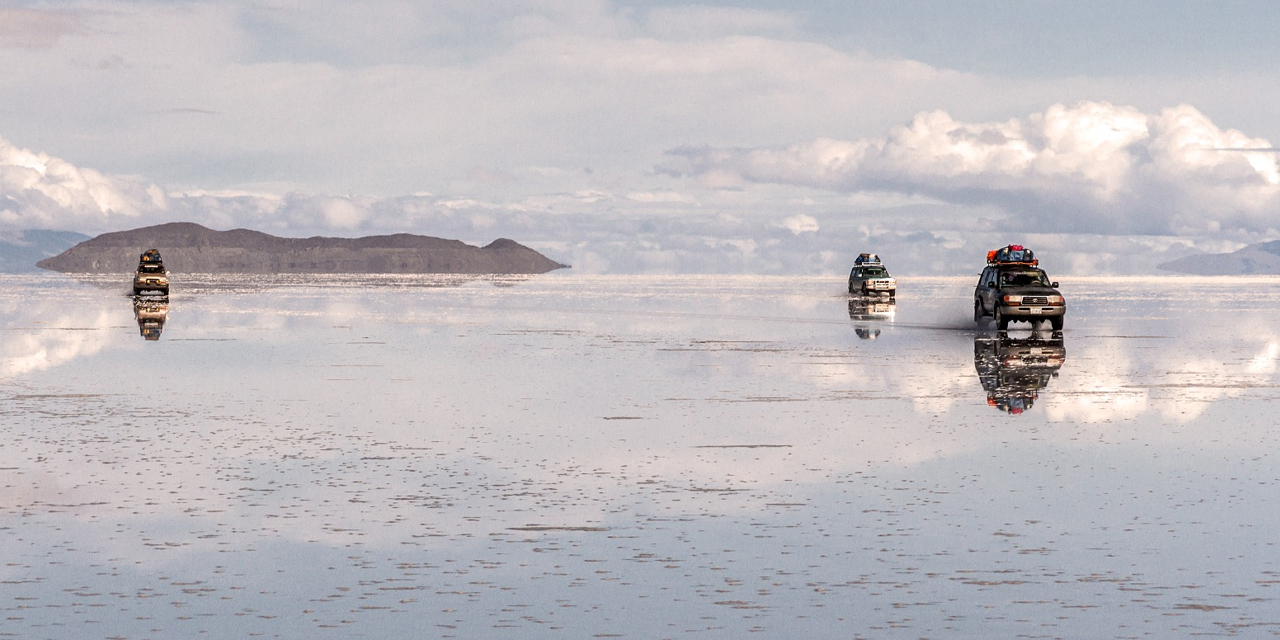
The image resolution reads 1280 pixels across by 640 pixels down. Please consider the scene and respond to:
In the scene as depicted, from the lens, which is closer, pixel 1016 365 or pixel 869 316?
pixel 1016 365

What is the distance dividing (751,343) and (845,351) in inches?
171

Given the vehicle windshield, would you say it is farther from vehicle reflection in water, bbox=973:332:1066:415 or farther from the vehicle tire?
vehicle reflection in water, bbox=973:332:1066:415

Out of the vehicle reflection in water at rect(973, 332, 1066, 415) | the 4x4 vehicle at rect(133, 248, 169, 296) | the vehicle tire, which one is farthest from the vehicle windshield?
the 4x4 vehicle at rect(133, 248, 169, 296)

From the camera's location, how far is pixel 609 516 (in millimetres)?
11695

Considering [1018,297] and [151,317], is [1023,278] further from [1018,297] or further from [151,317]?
[151,317]

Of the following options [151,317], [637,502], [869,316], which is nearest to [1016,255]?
[869,316]

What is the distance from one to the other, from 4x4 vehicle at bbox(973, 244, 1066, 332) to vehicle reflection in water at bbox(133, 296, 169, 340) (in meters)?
24.0

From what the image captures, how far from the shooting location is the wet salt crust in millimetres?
8539

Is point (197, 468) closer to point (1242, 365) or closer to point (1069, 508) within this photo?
point (1069, 508)

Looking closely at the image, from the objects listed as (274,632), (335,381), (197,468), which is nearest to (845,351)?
(335,381)

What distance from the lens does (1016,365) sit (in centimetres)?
2892

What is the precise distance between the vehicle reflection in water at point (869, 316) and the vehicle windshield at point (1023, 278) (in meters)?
4.12

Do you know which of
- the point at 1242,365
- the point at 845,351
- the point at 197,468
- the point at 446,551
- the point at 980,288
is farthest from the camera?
the point at 980,288

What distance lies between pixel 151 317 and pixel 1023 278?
30.9m
